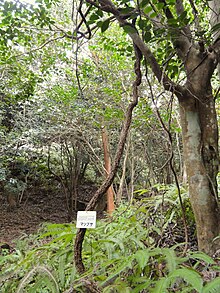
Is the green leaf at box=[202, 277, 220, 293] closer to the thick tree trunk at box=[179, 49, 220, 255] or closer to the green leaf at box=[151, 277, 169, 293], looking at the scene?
the green leaf at box=[151, 277, 169, 293]

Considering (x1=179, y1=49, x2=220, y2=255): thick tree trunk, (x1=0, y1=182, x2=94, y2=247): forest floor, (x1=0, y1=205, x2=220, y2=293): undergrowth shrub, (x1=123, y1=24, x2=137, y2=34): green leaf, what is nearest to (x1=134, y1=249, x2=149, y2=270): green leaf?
(x1=0, y1=205, x2=220, y2=293): undergrowth shrub

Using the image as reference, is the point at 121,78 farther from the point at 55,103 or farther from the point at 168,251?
the point at 168,251

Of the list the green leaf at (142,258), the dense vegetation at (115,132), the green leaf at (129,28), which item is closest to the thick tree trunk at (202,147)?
the dense vegetation at (115,132)

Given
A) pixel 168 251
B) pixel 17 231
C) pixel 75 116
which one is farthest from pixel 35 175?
pixel 168 251

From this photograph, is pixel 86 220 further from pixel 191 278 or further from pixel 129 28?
pixel 129 28

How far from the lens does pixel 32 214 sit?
20.9 ft

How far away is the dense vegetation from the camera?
40.8 inches

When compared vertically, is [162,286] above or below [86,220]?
below

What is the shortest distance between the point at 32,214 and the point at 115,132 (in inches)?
107

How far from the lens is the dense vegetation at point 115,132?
1.04m

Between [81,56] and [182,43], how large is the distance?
174 inches

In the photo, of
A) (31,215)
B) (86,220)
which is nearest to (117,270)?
(86,220)

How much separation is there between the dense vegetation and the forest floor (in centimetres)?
8

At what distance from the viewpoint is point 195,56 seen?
4.95ft
